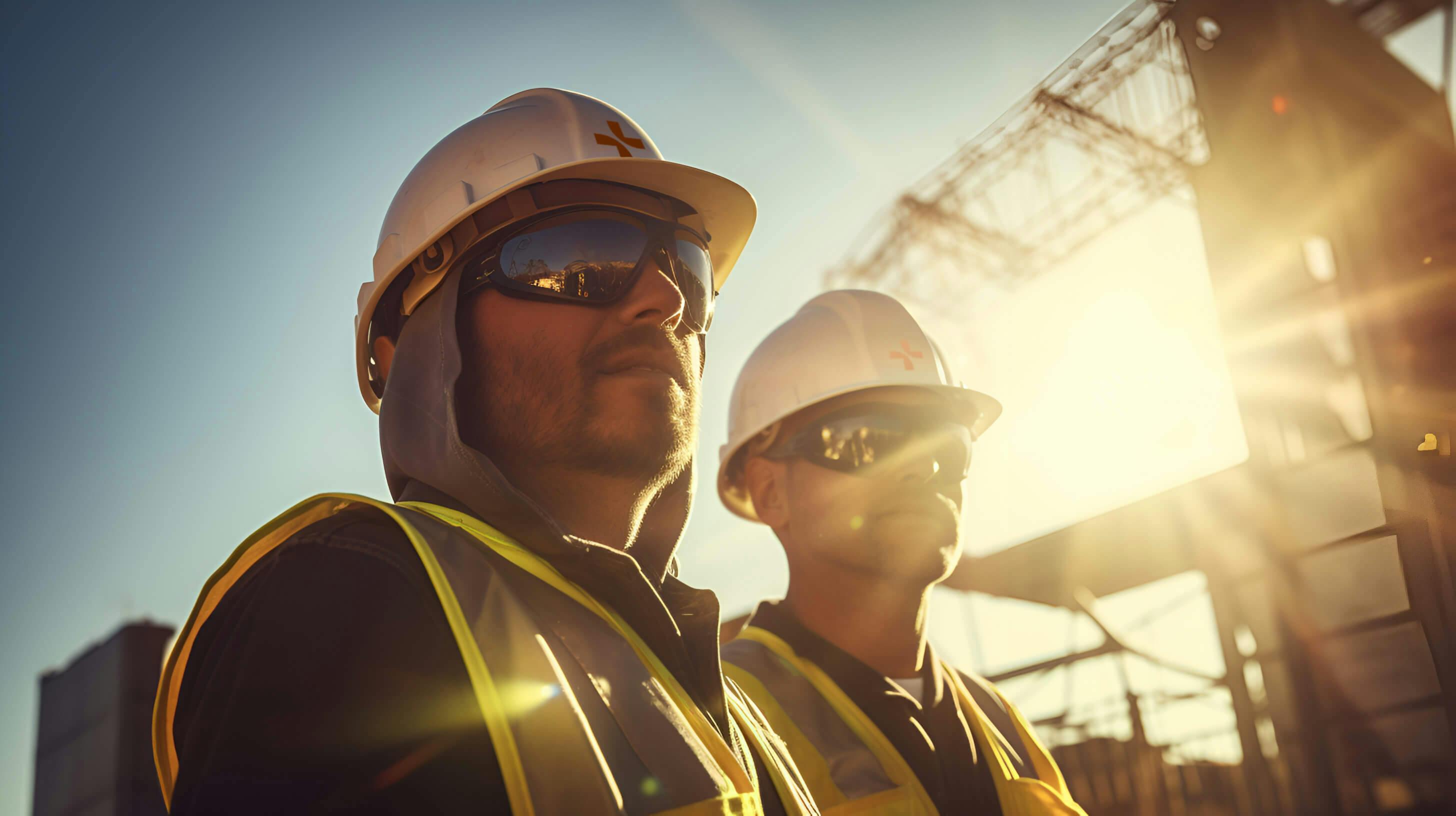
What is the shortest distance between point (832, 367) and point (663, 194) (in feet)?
5.78

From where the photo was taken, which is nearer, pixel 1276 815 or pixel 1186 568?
pixel 1276 815

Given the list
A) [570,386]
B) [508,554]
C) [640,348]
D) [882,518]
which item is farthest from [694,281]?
[882,518]

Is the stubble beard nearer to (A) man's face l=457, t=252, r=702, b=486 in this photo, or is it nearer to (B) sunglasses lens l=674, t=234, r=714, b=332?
(A) man's face l=457, t=252, r=702, b=486

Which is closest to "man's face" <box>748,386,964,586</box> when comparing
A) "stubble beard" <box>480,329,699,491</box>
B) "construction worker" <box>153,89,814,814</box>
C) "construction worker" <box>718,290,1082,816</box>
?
"construction worker" <box>718,290,1082,816</box>

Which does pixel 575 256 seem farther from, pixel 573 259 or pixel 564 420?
pixel 564 420

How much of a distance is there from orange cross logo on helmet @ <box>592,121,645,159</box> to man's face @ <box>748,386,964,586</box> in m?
1.82

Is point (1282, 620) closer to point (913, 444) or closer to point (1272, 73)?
point (1272, 73)

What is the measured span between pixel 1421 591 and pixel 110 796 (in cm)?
1261

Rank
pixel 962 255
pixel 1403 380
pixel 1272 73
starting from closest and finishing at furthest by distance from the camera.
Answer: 1. pixel 1403 380
2. pixel 1272 73
3. pixel 962 255

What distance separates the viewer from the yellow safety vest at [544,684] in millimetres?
1275

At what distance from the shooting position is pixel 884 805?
9.93 ft

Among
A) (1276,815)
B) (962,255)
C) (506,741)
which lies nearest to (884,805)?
(506,741)

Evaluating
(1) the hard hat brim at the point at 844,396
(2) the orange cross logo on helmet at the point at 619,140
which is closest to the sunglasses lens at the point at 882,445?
(1) the hard hat brim at the point at 844,396

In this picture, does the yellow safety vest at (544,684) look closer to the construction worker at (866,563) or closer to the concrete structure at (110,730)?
the construction worker at (866,563)
